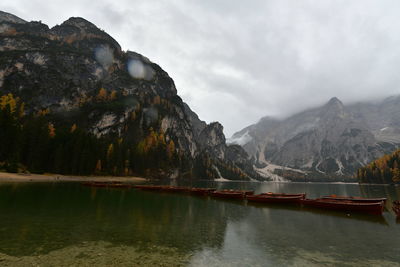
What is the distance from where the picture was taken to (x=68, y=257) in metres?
13.3

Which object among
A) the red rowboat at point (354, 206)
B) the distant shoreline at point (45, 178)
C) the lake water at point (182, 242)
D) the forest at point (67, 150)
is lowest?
the lake water at point (182, 242)

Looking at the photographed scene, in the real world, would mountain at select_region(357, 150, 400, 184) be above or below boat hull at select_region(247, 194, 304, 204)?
above

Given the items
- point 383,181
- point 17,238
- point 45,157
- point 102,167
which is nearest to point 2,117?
point 45,157

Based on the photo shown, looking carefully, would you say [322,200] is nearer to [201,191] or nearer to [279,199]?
[279,199]

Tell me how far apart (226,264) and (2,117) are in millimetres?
98769

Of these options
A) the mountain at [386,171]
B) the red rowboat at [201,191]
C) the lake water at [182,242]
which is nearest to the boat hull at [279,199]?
the red rowboat at [201,191]

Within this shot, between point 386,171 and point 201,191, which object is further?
point 386,171

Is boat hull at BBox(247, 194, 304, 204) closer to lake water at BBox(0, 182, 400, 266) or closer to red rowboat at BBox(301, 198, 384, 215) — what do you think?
red rowboat at BBox(301, 198, 384, 215)

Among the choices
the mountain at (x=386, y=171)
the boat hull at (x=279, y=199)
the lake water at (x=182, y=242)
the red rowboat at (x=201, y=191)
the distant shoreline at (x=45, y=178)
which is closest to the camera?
the lake water at (x=182, y=242)

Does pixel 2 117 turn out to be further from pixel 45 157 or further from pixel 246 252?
pixel 246 252

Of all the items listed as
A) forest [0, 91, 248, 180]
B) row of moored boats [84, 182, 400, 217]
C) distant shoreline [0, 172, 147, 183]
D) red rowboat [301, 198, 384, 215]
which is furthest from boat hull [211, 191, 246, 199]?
forest [0, 91, 248, 180]

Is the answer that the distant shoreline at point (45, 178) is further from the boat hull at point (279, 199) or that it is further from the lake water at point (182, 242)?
the boat hull at point (279, 199)

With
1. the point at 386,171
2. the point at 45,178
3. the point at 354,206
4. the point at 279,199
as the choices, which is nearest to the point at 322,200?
the point at 354,206

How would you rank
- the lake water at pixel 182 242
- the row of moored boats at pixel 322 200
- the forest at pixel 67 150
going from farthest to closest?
the forest at pixel 67 150 < the row of moored boats at pixel 322 200 < the lake water at pixel 182 242
